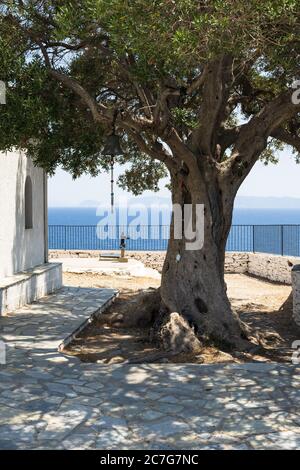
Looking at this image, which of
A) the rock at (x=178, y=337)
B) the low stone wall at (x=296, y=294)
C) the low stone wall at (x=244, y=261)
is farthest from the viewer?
the low stone wall at (x=244, y=261)

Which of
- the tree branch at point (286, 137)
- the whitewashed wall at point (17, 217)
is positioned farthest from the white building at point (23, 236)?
the tree branch at point (286, 137)

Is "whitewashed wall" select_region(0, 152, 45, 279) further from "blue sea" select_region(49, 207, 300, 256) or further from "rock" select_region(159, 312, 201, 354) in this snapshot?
"blue sea" select_region(49, 207, 300, 256)

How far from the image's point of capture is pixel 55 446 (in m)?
4.91

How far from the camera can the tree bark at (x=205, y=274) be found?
31.9 ft

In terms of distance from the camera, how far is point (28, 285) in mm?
12562

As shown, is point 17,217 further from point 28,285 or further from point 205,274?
point 205,274

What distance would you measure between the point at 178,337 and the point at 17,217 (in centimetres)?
620

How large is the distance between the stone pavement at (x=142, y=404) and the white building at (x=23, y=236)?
3629 mm

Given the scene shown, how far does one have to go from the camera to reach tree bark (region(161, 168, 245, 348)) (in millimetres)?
9727

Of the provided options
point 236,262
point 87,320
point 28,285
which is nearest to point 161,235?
point 236,262

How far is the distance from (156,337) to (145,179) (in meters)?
6.80

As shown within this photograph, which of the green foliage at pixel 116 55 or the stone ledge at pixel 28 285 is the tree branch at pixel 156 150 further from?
the stone ledge at pixel 28 285

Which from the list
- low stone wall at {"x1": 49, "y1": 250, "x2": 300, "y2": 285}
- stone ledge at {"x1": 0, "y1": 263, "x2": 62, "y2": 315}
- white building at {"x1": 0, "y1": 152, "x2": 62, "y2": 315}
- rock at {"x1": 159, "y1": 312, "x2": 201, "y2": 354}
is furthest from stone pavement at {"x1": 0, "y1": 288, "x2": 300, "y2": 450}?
low stone wall at {"x1": 49, "y1": 250, "x2": 300, "y2": 285}
